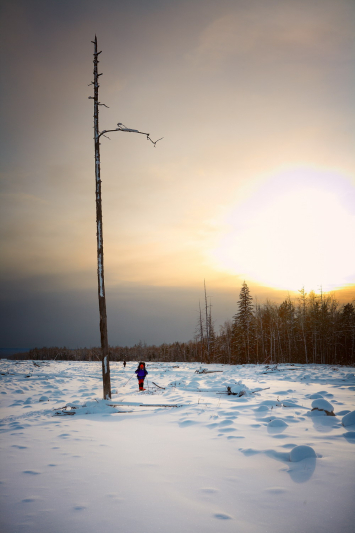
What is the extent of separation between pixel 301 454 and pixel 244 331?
38475 millimetres

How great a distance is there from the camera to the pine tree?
38.8 metres

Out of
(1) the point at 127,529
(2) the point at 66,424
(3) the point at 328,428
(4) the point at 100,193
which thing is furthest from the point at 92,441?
(4) the point at 100,193

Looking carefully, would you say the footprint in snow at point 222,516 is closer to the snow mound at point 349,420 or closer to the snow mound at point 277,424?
the snow mound at point 277,424

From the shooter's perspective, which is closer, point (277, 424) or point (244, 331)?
point (277, 424)

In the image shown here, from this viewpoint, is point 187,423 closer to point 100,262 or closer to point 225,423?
point 225,423

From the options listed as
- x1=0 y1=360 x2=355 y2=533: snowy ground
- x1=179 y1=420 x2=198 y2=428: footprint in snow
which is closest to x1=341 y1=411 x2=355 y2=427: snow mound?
x1=0 y1=360 x2=355 y2=533: snowy ground

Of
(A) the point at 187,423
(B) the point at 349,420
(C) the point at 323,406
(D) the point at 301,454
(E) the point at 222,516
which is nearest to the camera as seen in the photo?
(E) the point at 222,516

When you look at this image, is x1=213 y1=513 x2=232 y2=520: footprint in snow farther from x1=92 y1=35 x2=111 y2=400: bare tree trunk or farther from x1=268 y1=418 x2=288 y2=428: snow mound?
x1=92 y1=35 x2=111 y2=400: bare tree trunk

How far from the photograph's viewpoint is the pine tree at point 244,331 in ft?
127

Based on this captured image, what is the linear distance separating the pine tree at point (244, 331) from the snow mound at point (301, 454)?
1438 inches

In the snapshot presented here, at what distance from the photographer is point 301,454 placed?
298cm

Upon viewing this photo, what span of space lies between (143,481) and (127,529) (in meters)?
0.79

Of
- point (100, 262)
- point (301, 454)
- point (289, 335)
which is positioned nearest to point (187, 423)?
point (301, 454)

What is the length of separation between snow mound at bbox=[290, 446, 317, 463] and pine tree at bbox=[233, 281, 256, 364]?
36534 millimetres
